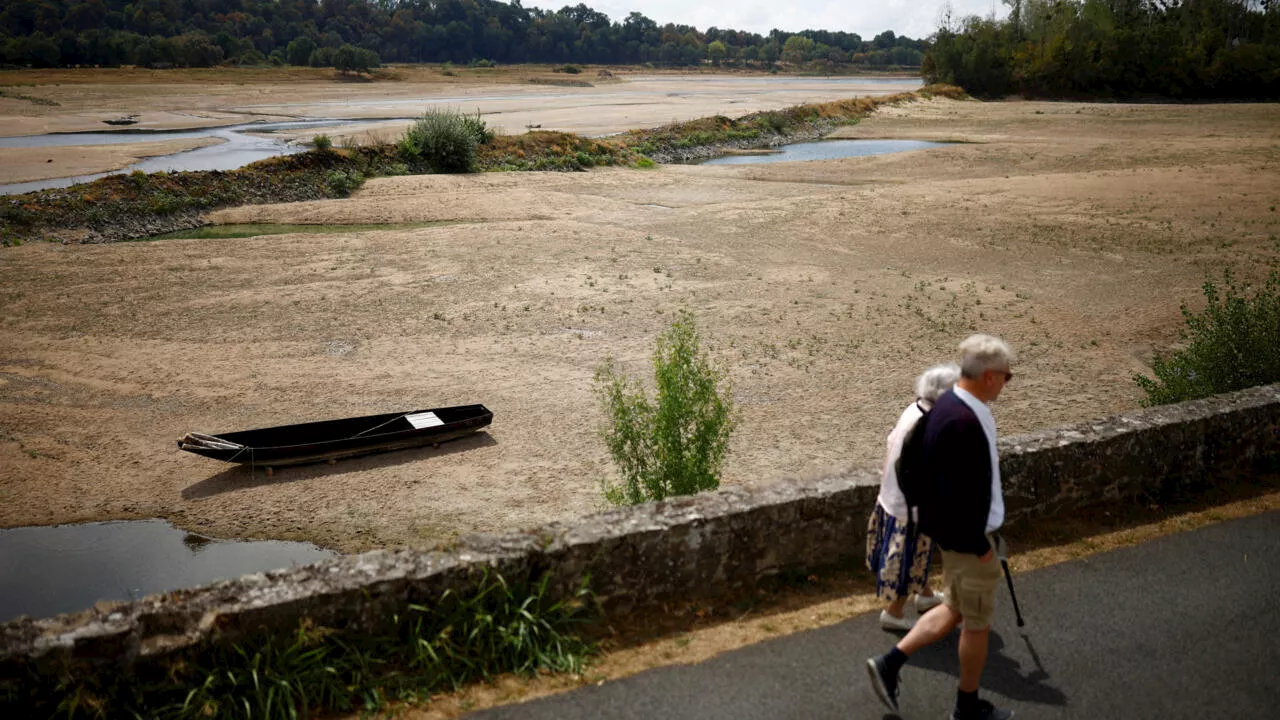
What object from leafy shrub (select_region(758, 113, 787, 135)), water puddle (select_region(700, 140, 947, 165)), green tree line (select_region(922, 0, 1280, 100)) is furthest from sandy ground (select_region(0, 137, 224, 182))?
green tree line (select_region(922, 0, 1280, 100))

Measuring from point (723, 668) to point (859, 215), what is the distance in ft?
81.3

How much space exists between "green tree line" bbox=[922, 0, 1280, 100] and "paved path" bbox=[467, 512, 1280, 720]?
97.3 meters

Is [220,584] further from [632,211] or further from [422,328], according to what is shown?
[632,211]

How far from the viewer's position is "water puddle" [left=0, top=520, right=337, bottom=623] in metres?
9.97

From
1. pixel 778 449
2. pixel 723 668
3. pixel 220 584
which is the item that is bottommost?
pixel 778 449

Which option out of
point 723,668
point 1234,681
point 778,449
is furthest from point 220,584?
point 778,449

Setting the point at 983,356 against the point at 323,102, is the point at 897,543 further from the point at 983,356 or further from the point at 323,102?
the point at 323,102

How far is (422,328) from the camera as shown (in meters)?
18.0

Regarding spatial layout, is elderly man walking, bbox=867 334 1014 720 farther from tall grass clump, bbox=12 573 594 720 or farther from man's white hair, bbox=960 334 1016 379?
tall grass clump, bbox=12 573 594 720

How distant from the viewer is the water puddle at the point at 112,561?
392 inches

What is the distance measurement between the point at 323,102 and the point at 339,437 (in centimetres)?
8028

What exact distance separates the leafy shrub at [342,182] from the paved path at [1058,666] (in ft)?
109

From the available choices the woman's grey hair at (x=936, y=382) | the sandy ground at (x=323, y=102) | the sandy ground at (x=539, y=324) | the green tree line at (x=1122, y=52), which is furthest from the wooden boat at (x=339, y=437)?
the green tree line at (x=1122, y=52)

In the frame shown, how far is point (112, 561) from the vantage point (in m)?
10.6
